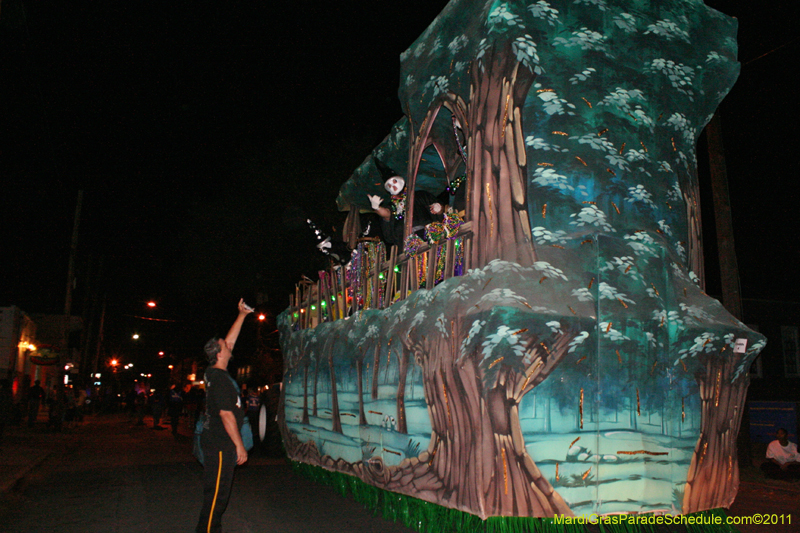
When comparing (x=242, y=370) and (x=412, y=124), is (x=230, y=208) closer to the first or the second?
(x=412, y=124)

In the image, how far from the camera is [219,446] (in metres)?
5.62

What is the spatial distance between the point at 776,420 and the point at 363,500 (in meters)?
11.2

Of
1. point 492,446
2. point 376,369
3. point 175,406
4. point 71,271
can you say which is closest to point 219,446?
point 492,446

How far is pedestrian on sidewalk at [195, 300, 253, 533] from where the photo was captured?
556 cm

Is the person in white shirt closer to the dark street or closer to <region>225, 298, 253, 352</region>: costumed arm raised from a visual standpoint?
the dark street

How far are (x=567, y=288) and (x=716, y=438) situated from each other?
2151 mm

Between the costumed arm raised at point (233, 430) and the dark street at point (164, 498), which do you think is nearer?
the costumed arm raised at point (233, 430)

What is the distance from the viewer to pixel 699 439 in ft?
20.4

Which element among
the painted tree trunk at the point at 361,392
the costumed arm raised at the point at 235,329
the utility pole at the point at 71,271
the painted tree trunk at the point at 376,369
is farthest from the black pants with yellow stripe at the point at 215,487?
the utility pole at the point at 71,271

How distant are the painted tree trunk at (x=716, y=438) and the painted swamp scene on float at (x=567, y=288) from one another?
0.06 ft

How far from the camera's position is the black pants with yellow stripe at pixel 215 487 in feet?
18.2

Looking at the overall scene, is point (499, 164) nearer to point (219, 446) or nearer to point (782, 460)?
point (219, 446)

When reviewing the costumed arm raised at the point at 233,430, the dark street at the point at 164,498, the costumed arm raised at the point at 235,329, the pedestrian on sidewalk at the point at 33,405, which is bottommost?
Result: the dark street at the point at 164,498

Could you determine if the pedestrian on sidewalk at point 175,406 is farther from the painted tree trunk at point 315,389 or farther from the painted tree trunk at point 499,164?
the painted tree trunk at point 499,164
